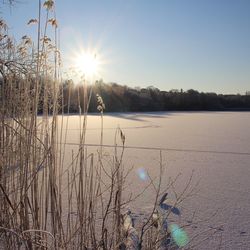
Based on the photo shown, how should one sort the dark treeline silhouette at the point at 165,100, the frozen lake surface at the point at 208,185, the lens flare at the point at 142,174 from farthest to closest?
the dark treeline silhouette at the point at 165,100 < the lens flare at the point at 142,174 < the frozen lake surface at the point at 208,185

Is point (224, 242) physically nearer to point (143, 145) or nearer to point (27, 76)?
point (27, 76)

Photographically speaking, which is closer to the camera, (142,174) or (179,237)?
(179,237)

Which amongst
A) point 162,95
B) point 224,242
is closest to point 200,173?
point 224,242

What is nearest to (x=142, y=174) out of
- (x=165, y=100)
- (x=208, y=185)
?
(x=208, y=185)

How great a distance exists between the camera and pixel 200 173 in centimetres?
345

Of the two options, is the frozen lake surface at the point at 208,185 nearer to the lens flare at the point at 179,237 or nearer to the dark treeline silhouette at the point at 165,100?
the lens flare at the point at 179,237

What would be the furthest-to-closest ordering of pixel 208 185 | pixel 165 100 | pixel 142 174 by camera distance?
pixel 165 100 < pixel 142 174 < pixel 208 185

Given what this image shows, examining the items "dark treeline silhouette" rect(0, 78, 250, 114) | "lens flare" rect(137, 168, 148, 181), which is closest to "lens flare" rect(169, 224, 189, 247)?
"lens flare" rect(137, 168, 148, 181)

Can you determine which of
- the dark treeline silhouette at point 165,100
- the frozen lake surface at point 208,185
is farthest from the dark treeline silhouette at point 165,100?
the frozen lake surface at point 208,185

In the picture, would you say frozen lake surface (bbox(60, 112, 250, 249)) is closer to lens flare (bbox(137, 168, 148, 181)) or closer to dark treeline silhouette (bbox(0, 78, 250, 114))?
lens flare (bbox(137, 168, 148, 181))

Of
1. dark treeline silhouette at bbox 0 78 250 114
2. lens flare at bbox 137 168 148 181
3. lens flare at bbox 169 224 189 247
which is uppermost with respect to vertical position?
dark treeline silhouette at bbox 0 78 250 114

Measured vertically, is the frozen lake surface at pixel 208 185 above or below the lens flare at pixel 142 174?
above

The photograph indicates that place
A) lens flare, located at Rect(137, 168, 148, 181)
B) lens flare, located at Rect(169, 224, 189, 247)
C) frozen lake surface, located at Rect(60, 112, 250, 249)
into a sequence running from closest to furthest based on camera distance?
lens flare, located at Rect(169, 224, 189, 247) → frozen lake surface, located at Rect(60, 112, 250, 249) → lens flare, located at Rect(137, 168, 148, 181)

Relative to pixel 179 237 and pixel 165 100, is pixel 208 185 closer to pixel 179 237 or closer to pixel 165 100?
pixel 179 237
